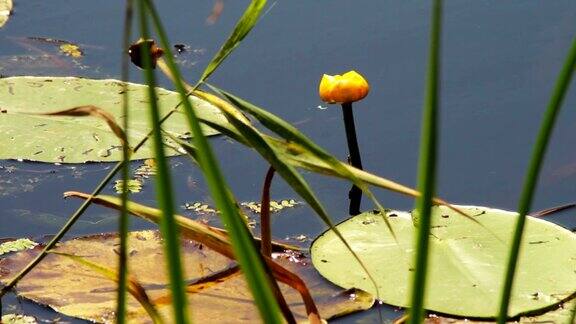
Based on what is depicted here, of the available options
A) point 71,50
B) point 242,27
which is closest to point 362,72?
point 71,50

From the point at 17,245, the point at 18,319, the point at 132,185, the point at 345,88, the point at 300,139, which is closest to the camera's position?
the point at 300,139

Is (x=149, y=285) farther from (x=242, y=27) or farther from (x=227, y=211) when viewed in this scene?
(x=227, y=211)

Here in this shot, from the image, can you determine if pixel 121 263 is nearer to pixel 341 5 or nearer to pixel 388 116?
pixel 388 116

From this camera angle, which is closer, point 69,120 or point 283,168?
point 283,168

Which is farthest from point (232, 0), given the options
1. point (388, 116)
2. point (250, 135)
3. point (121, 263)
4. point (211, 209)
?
point (121, 263)

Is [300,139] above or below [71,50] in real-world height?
below

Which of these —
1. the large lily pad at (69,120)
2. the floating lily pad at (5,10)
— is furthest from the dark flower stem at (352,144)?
the floating lily pad at (5,10)

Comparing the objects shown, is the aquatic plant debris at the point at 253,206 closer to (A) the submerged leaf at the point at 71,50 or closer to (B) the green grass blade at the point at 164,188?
(A) the submerged leaf at the point at 71,50
